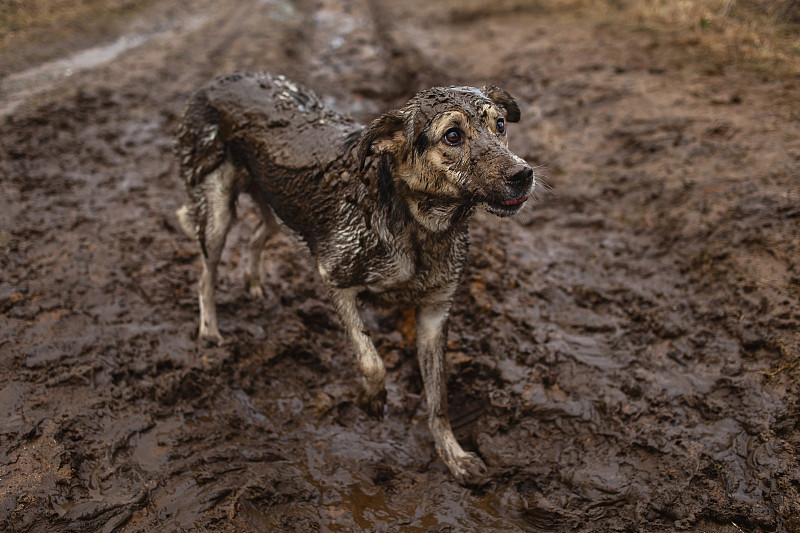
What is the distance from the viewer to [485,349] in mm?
5117

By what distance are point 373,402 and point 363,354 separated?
412mm

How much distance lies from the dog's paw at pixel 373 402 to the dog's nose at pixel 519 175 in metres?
1.90

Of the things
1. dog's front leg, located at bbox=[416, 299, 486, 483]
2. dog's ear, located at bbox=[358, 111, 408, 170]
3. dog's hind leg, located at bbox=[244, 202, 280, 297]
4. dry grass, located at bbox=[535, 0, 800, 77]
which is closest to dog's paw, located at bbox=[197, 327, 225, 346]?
dog's hind leg, located at bbox=[244, 202, 280, 297]

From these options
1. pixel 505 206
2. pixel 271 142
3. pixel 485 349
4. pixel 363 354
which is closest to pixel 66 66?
pixel 271 142

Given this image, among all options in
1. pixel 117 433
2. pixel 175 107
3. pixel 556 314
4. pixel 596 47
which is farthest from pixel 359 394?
pixel 596 47

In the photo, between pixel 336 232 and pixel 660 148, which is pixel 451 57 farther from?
pixel 336 232

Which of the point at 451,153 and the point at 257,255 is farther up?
the point at 451,153

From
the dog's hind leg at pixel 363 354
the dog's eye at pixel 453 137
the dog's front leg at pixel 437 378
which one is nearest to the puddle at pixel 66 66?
the dog's hind leg at pixel 363 354

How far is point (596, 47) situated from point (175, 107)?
7.37 meters

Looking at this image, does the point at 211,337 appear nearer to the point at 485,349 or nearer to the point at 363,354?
the point at 363,354

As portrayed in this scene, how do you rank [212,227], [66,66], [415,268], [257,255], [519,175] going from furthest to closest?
[66,66] → [257,255] → [212,227] → [415,268] → [519,175]

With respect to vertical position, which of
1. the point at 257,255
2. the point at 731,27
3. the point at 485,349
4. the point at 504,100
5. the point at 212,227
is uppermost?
the point at 504,100

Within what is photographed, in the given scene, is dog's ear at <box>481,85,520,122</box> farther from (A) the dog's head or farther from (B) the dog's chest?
(B) the dog's chest

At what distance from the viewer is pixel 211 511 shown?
3641mm
